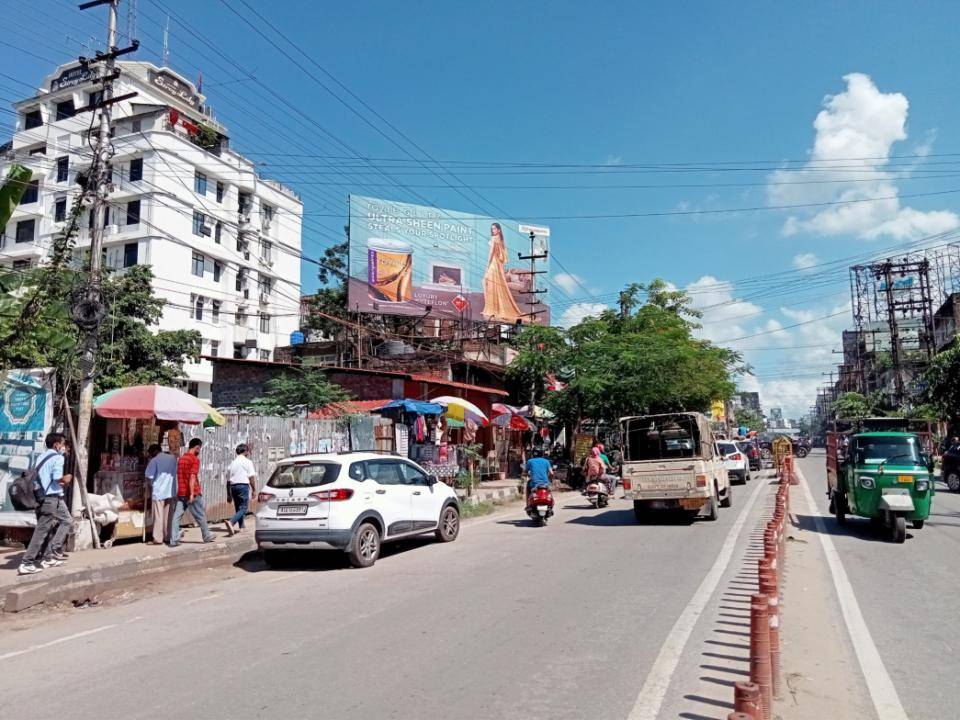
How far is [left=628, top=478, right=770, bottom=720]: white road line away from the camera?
4.70 m

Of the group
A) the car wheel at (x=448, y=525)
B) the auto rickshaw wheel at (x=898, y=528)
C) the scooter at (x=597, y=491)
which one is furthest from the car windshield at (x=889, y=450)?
the car wheel at (x=448, y=525)

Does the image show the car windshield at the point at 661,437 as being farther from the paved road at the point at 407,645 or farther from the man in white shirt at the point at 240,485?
the man in white shirt at the point at 240,485

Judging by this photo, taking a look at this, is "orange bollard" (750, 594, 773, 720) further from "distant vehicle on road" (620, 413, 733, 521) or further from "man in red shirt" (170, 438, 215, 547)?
"distant vehicle on road" (620, 413, 733, 521)

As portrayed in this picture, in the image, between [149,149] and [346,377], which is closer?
[346,377]

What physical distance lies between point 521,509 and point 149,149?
34.0m

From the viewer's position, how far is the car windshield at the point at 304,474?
→ 10.5 meters

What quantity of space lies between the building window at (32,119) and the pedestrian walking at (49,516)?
4853cm

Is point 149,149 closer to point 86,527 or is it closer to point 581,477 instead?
point 581,477

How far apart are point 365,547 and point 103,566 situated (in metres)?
3.64

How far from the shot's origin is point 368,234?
35594 millimetres

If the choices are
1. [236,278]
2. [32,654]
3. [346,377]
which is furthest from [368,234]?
[32,654]

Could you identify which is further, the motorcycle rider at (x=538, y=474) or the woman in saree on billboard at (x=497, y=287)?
the woman in saree on billboard at (x=497, y=287)

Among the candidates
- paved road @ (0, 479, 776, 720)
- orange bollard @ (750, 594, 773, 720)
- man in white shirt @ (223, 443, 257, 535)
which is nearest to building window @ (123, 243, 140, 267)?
man in white shirt @ (223, 443, 257, 535)

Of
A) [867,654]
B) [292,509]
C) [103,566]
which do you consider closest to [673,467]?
[292,509]
